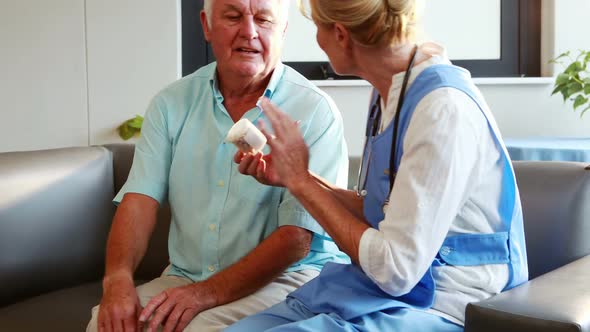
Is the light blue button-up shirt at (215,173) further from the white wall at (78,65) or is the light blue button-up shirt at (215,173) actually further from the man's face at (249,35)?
the white wall at (78,65)

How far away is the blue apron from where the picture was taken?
144cm

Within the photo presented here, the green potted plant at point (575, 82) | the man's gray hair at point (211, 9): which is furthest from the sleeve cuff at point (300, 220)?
the green potted plant at point (575, 82)

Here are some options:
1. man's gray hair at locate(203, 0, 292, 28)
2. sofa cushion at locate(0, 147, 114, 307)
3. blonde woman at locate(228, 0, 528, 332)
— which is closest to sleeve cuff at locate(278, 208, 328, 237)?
blonde woman at locate(228, 0, 528, 332)

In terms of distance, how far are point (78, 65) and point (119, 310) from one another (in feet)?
7.43

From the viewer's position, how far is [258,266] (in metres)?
1.82

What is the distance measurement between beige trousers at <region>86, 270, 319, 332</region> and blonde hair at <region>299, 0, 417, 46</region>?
1.99ft

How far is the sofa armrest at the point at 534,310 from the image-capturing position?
1233mm

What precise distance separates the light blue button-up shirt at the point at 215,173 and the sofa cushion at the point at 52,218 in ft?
0.88

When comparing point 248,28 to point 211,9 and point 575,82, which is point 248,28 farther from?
point 575,82

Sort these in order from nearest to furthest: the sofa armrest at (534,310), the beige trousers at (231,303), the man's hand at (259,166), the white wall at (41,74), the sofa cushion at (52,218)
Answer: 1. the sofa armrest at (534,310)
2. the man's hand at (259,166)
3. the beige trousers at (231,303)
4. the sofa cushion at (52,218)
5. the white wall at (41,74)

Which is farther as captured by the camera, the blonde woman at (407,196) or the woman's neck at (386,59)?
the woman's neck at (386,59)

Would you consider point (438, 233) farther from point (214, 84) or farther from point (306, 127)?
point (214, 84)

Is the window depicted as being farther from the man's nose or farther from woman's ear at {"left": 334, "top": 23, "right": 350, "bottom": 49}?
woman's ear at {"left": 334, "top": 23, "right": 350, "bottom": 49}

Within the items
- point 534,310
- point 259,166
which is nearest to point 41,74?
point 259,166
